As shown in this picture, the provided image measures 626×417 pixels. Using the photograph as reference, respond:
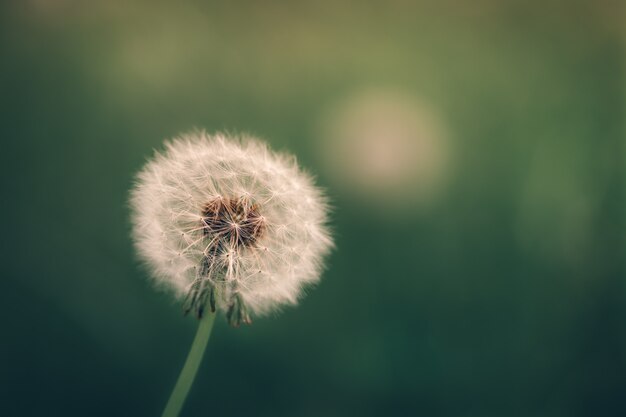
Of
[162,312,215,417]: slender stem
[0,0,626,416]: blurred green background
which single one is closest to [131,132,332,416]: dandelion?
[162,312,215,417]: slender stem

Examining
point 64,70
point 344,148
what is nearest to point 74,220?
point 64,70

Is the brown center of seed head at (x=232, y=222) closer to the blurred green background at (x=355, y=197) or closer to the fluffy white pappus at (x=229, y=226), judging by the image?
the fluffy white pappus at (x=229, y=226)

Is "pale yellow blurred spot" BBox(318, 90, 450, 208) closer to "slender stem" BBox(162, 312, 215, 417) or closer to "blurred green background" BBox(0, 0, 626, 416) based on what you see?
"blurred green background" BBox(0, 0, 626, 416)

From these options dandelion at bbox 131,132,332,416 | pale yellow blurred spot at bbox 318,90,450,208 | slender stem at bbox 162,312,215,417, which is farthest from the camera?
pale yellow blurred spot at bbox 318,90,450,208

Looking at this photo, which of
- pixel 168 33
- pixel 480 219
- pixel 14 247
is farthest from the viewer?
pixel 480 219

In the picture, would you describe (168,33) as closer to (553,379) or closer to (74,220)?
(74,220)

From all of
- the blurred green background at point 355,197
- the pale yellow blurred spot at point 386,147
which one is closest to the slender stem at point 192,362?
the blurred green background at point 355,197
